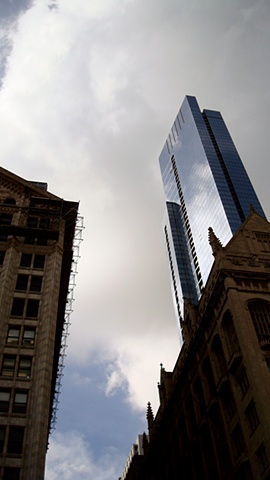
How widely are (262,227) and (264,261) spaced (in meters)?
6.47

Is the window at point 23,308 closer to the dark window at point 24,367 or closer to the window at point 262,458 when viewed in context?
the dark window at point 24,367

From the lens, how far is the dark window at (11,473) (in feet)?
128

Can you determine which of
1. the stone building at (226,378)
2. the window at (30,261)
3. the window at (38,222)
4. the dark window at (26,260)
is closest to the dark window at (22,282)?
the window at (30,261)

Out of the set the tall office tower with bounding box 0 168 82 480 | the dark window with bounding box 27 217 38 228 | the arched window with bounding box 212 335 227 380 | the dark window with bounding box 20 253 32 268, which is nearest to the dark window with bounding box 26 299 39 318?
the tall office tower with bounding box 0 168 82 480

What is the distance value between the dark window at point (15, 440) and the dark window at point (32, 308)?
12316mm

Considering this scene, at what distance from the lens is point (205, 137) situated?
184375mm

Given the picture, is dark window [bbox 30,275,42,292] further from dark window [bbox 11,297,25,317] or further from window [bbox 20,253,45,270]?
dark window [bbox 11,297,25,317]

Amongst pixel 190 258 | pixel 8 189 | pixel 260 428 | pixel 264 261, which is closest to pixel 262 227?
pixel 264 261

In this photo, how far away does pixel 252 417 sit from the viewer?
3881 cm

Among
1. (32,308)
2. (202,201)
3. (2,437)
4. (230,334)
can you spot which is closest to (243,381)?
(230,334)

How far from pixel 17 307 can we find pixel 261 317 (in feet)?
78.5

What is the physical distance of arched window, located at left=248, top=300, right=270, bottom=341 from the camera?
4284cm

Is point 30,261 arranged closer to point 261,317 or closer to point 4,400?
point 4,400

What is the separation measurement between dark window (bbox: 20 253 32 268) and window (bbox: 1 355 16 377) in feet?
41.7
